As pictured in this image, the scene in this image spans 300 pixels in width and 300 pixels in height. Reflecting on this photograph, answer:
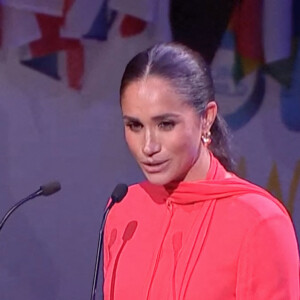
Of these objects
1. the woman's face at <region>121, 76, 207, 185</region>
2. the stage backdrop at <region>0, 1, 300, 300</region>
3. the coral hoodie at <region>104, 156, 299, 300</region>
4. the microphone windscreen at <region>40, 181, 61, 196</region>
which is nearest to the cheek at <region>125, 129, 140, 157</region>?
the woman's face at <region>121, 76, 207, 185</region>

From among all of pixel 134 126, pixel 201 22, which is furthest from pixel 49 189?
pixel 201 22

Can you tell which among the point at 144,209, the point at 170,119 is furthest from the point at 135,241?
the point at 170,119

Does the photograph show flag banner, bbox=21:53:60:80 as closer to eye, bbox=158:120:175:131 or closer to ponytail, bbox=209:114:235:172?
ponytail, bbox=209:114:235:172

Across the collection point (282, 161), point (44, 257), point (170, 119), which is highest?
point (170, 119)

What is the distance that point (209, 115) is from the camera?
5.04 feet

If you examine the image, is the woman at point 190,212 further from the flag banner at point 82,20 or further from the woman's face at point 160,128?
the flag banner at point 82,20

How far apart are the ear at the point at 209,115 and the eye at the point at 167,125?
9cm

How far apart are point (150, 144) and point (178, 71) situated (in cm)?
15

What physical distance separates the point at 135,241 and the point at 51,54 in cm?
132

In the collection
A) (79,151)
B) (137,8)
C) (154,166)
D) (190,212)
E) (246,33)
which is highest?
(137,8)

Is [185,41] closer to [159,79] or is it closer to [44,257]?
[44,257]

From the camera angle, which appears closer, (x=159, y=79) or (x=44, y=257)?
(x=159, y=79)

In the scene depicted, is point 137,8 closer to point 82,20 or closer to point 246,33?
point 82,20

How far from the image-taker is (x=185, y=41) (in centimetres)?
278
